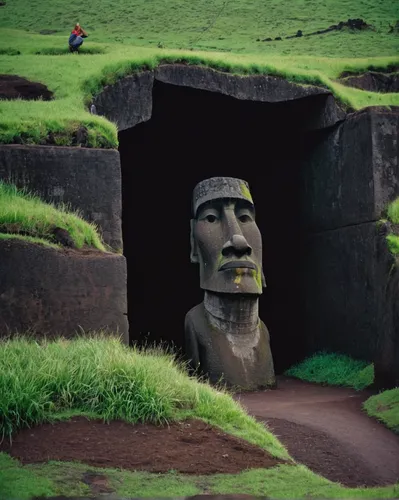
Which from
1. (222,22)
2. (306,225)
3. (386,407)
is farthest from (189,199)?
(386,407)

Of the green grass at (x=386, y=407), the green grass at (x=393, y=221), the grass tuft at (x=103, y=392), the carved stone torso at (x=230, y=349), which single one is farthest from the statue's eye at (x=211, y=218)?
the grass tuft at (x=103, y=392)

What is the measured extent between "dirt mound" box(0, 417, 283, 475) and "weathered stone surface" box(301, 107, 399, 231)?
6.12m

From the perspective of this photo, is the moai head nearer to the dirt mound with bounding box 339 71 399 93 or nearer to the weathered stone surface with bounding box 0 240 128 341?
the weathered stone surface with bounding box 0 240 128 341

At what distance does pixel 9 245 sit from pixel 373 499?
4551mm

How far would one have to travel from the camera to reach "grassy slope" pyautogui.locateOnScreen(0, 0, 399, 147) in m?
12.0

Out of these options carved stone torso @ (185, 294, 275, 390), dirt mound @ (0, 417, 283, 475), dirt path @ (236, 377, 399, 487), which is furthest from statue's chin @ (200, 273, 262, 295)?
dirt mound @ (0, 417, 283, 475)

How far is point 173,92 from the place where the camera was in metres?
12.7

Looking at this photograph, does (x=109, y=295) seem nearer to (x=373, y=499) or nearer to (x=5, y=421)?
(x=5, y=421)

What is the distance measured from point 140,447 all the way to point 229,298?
17.8ft

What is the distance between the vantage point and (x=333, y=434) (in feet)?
26.6

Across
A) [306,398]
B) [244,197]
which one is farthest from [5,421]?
[244,197]

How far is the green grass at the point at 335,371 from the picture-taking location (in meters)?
11.0

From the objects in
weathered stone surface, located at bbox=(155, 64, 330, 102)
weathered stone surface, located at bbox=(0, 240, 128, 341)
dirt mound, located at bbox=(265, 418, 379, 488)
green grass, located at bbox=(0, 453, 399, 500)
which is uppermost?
weathered stone surface, located at bbox=(155, 64, 330, 102)

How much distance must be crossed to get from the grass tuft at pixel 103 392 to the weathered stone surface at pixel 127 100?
17.0ft
